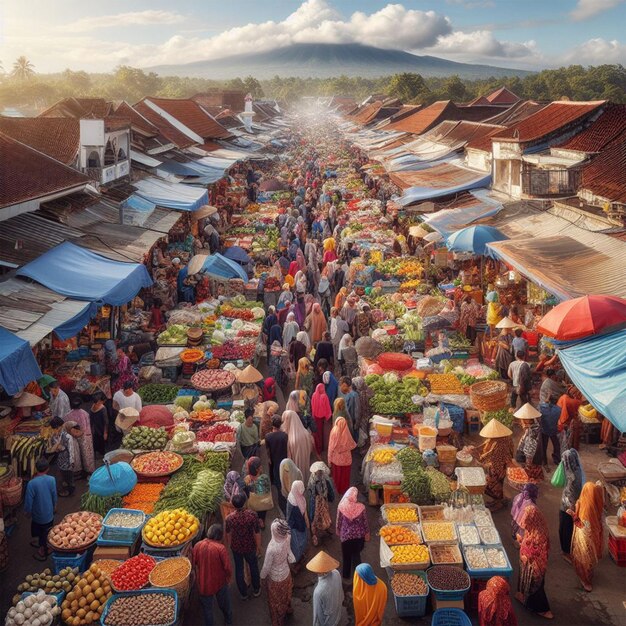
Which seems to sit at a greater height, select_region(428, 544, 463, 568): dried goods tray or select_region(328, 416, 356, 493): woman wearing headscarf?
select_region(328, 416, 356, 493): woman wearing headscarf

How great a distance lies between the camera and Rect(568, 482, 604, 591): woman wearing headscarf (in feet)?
21.1

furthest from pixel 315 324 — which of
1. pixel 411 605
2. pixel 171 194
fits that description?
pixel 171 194

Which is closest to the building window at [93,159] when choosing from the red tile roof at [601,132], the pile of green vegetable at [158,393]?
the pile of green vegetable at [158,393]

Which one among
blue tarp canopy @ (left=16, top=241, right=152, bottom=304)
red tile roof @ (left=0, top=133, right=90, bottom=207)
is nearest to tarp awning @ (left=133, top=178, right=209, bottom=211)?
red tile roof @ (left=0, top=133, right=90, bottom=207)

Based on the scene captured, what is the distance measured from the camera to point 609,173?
42.7 feet

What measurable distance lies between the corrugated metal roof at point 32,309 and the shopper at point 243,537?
349 centimetres

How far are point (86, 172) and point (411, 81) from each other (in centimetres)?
7236

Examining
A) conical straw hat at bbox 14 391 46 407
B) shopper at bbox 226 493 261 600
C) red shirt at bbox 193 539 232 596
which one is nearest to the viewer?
red shirt at bbox 193 539 232 596

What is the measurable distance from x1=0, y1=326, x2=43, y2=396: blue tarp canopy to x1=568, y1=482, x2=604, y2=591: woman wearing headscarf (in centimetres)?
632

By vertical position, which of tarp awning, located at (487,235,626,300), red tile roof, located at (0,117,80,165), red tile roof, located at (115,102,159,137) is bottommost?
tarp awning, located at (487,235,626,300)

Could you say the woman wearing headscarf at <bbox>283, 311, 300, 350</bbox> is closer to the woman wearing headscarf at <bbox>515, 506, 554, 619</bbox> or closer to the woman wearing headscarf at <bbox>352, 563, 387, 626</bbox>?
the woman wearing headscarf at <bbox>515, 506, 554, 619</bbox>

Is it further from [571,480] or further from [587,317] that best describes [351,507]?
[587,317]

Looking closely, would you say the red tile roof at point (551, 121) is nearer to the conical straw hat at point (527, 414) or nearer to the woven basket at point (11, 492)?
the conical straw hat at point (527, 414)

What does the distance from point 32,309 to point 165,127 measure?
65.8 ft
